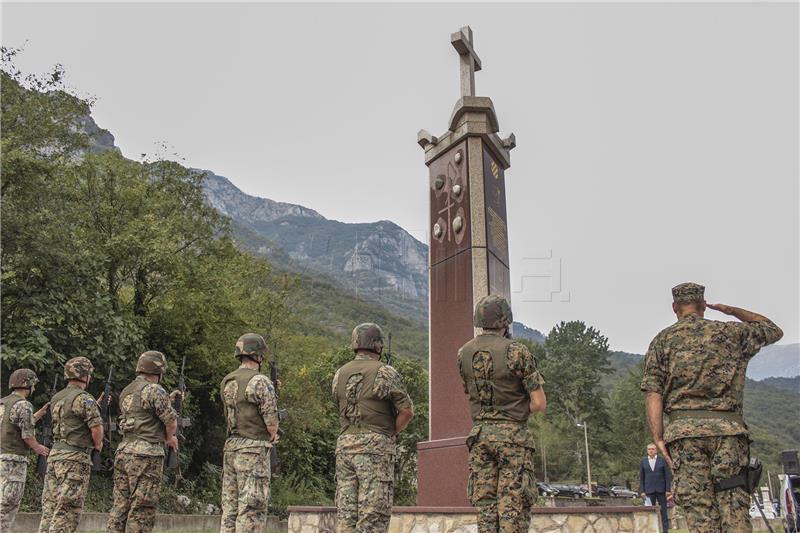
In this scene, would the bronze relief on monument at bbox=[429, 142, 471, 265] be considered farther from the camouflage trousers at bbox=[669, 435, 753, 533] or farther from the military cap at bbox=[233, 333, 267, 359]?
the camouflage trousers at bbox=[669, 435, 753, 533]

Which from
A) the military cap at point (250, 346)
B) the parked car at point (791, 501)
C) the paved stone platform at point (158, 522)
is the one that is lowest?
the paved stone platform at point (158, 522)

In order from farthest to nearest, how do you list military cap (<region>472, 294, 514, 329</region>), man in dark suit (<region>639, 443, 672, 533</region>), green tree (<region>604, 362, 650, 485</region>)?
1. green tree (<region>604, 362, 650, 485</region>)
2. man in dark suit (<region>639, 443, 672, 533</region>)
3. military cap (<region>472, 294, 514, 329</region>)

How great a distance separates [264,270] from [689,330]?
21982mm

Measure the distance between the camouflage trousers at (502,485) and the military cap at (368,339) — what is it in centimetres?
121

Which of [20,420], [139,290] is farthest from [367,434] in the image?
[139,290]

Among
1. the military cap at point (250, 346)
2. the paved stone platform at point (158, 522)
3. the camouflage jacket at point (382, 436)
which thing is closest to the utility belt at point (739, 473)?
the camouflage jacket at point (382, 436)

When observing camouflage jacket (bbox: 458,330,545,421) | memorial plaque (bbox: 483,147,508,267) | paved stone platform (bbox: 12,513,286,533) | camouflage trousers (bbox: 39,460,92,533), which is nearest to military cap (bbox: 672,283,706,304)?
camouflage jacket (bbox: 458,330,545,421)

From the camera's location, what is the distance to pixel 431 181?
11672mm

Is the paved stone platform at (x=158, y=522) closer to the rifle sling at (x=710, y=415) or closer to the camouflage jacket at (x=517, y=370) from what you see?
the camouflage jacket at (x=517, y=370)

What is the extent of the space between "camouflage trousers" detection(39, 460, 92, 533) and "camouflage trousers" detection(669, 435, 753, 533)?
17.1 feet

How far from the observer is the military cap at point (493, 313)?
4945 mm

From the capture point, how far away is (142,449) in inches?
239

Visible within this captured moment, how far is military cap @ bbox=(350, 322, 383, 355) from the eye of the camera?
5.50 m

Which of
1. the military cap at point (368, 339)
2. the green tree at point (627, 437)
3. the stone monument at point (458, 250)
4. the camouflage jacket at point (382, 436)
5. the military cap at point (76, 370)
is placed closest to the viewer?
the camouflage jacket at point (382, 436)
